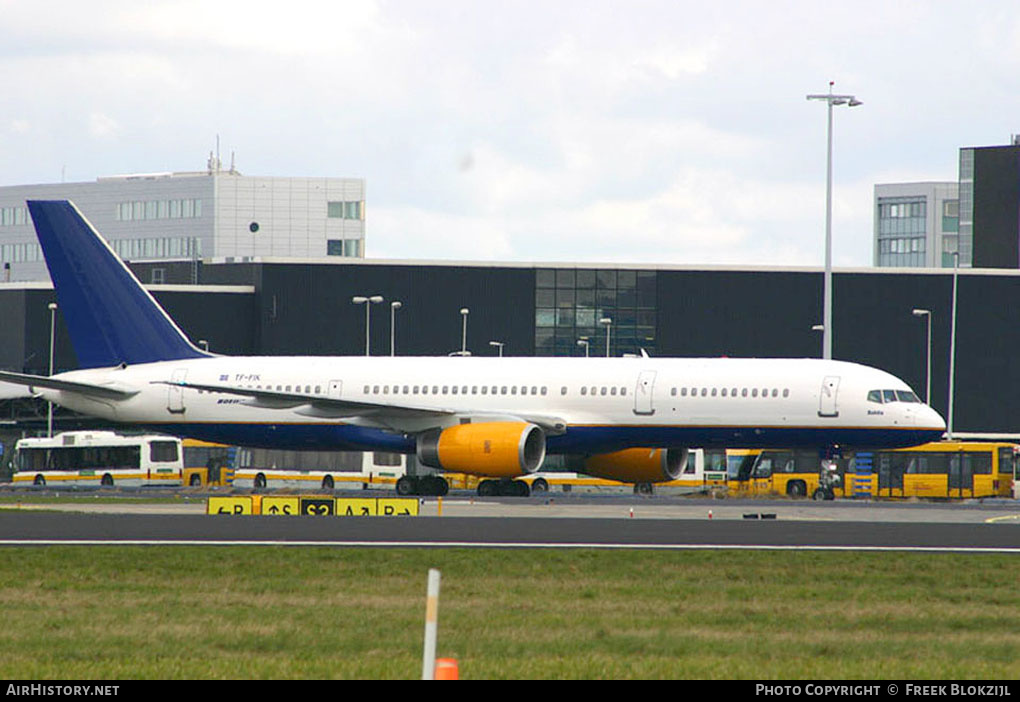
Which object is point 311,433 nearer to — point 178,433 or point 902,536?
point 178,433

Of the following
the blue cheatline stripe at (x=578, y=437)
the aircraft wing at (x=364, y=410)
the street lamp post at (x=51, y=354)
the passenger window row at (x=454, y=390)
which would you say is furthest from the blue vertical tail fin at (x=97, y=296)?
the street lamp post at (x=51, y=354)

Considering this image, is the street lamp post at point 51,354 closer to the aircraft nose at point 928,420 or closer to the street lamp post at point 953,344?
the aircraft nose at point 928,420

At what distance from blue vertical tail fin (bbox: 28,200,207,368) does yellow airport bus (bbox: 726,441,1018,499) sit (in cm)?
2593

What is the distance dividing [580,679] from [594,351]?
357 feet

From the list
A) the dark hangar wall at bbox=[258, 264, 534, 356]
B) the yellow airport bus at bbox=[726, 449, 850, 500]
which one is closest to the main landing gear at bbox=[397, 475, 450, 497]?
the yellow airport bus at bbox=[726, 449, 850, 500]

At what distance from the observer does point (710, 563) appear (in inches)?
1037

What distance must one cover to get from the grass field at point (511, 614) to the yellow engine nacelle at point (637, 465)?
2761 centimetres

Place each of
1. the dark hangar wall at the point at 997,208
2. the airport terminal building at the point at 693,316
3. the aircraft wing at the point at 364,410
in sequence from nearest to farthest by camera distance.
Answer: the aircraft wing at the point at 364,410 < the airport terminal building at the point at 693,316 < the dark hangar wall at the point at 997,208

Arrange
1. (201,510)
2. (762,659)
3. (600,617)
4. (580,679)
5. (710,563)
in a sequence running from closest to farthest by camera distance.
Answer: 1. (580,679)
2. (762,659)
3. (600,617)
4. (710,563)
5. (201,510)

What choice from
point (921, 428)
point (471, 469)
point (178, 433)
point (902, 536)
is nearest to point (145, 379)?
point (178, 433)

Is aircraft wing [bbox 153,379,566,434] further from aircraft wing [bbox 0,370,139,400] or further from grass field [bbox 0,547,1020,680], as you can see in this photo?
grass field [bbox 0,547,1020,680]

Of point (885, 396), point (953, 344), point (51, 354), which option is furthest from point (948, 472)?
point (51, 354)

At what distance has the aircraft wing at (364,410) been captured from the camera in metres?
52.5

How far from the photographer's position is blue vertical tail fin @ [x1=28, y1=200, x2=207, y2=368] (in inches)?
2290
